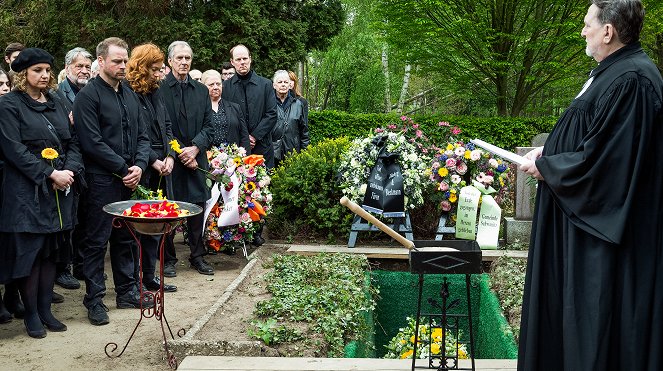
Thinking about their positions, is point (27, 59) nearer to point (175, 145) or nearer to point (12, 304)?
point (175, 145)

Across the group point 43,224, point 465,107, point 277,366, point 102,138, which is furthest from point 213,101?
point 465,107

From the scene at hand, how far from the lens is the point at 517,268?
7273mm

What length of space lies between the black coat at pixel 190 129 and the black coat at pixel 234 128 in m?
0.73

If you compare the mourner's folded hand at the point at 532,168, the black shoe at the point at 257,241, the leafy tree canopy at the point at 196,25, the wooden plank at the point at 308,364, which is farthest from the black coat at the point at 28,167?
the leafy tree canopy at the point at 196,25

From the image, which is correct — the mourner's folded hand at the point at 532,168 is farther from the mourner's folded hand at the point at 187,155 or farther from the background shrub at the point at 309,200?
the background shrub at the point at 309,200

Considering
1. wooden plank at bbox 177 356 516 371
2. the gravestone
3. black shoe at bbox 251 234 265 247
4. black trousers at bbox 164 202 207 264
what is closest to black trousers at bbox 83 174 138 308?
black trousers at bbox 164 202 207 264

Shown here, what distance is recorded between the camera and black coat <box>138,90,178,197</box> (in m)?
6.71

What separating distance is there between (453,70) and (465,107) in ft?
41.8

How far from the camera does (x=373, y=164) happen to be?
846 cm

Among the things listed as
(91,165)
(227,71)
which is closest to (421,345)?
(91,165)

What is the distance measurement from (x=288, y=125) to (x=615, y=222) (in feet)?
25.6

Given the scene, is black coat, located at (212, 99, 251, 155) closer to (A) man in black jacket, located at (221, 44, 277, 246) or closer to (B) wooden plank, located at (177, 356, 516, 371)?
(A) man in black jacket, located at (221, 44, 277, 246)

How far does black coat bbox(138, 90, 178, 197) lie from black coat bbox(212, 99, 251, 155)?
1321mm

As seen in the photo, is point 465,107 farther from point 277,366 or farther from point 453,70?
point 277,366
